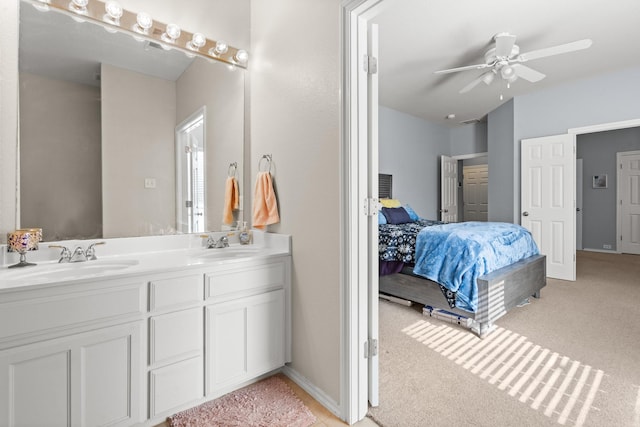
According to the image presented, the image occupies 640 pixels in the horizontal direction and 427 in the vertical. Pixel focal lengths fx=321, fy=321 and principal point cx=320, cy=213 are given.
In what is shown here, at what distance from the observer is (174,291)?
1.54m

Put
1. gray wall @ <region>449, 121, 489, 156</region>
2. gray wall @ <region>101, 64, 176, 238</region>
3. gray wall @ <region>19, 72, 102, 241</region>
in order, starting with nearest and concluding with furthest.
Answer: gray wall @ <region>19, 72, 102, 241</region> < gray wall @ <region>101, 64, 176, 238</region> < gray wall @ <region>449, 121, 489, 156</region>

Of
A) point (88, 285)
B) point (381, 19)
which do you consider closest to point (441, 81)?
point (381, 19)

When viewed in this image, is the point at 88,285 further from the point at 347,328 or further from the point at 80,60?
the point at 80,60

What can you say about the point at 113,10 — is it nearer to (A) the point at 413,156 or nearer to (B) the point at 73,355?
(B) the point at 73,355

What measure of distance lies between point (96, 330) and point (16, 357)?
247 millimetres

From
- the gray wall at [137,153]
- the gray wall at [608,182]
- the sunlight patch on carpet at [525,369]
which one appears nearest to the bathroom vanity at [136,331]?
the gray wall at [137,153]

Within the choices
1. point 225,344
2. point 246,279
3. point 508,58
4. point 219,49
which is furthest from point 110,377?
point 508,58

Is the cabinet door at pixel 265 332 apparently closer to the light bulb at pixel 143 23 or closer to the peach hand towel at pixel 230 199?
the peach hand towel at pixel 230 199

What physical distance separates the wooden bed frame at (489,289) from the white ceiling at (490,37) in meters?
2.20

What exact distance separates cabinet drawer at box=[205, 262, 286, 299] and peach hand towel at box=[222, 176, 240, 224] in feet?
2.08

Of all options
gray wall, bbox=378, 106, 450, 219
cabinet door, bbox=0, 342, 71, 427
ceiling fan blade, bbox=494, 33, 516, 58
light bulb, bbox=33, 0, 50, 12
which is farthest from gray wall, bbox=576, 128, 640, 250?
cabinet door, bbox=0, 342, 71, 427

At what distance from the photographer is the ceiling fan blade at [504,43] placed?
2928 mm

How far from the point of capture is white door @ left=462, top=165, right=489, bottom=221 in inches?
309

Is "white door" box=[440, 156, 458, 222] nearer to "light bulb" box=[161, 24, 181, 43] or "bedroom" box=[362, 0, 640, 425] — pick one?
"bedroom" box=[362, 0, 640, 425]
